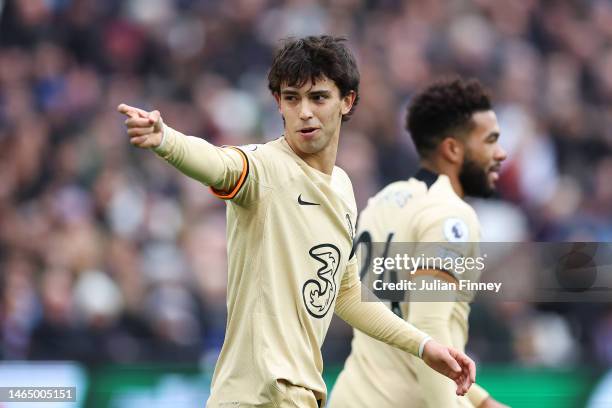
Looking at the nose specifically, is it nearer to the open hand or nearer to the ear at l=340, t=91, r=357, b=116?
the ear at l=340, t=91, r=357, b=116

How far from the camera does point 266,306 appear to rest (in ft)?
14.5

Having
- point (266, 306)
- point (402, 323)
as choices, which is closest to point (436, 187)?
point (402, 323)

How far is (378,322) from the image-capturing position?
4.96 m

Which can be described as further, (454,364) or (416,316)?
(416,316)

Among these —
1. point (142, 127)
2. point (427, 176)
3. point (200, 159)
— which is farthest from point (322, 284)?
point (427, 176)

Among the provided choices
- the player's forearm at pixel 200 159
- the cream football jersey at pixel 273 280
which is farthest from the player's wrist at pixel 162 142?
the cream football jersey at pixel 273 280

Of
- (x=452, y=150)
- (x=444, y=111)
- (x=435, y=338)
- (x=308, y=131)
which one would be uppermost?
(x=444, y=111)

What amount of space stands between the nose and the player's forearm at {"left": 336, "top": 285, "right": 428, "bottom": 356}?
85cm

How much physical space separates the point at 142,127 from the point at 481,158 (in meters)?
2.72

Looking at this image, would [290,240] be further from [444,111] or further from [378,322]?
[444,111]

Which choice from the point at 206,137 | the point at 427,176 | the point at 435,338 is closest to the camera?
the point at 435,338

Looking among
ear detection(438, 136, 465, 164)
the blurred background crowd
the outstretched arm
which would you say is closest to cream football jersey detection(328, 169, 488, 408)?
ear detection(438, 136, 465, 164)

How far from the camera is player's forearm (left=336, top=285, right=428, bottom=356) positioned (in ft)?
16.0

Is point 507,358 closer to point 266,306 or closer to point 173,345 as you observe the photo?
point 173,345
